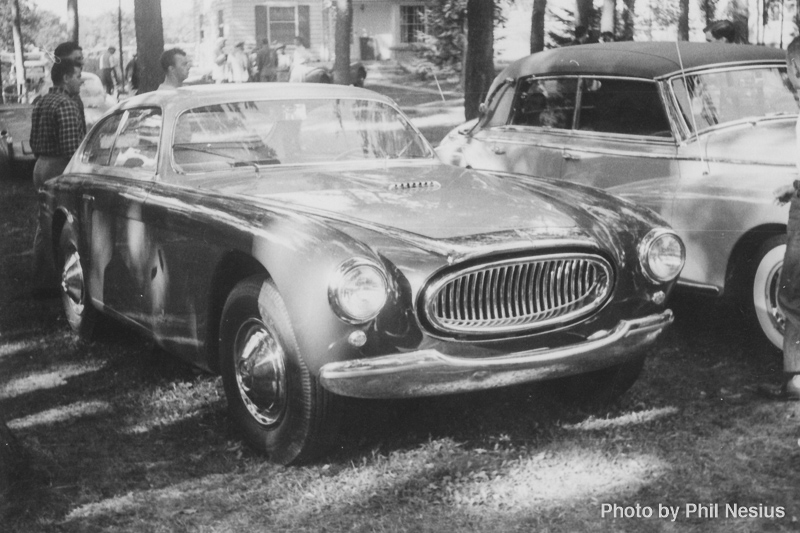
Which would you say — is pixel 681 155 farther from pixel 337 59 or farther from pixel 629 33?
pixel 629 33

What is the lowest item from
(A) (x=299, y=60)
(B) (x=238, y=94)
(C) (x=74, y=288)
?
(C) (x=74, y=288)

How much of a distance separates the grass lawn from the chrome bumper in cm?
27

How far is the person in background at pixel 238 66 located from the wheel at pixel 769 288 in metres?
4.18

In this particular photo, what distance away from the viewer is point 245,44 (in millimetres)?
7801

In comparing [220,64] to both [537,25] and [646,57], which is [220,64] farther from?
[646,57]

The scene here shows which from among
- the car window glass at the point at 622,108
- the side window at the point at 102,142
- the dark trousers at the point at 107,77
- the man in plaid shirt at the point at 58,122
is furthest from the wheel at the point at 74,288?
the dark trousers at the point at 107,77

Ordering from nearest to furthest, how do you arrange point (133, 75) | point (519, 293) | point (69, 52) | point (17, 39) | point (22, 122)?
point (519, 293) < point (17, 39) < point (69, 52) < point (133, 75) < point (22, 122)

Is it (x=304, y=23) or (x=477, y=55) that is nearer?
(x=477, y=55)

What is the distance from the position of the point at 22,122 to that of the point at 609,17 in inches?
257

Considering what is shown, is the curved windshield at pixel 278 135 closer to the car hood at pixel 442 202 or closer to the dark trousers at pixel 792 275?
the car hood at pixel 442 202

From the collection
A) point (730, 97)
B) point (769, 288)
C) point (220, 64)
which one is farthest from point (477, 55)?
point (769, 288)

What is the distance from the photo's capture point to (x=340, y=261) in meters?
3.20

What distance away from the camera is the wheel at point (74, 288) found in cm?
522

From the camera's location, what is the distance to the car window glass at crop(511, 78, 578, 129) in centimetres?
625
